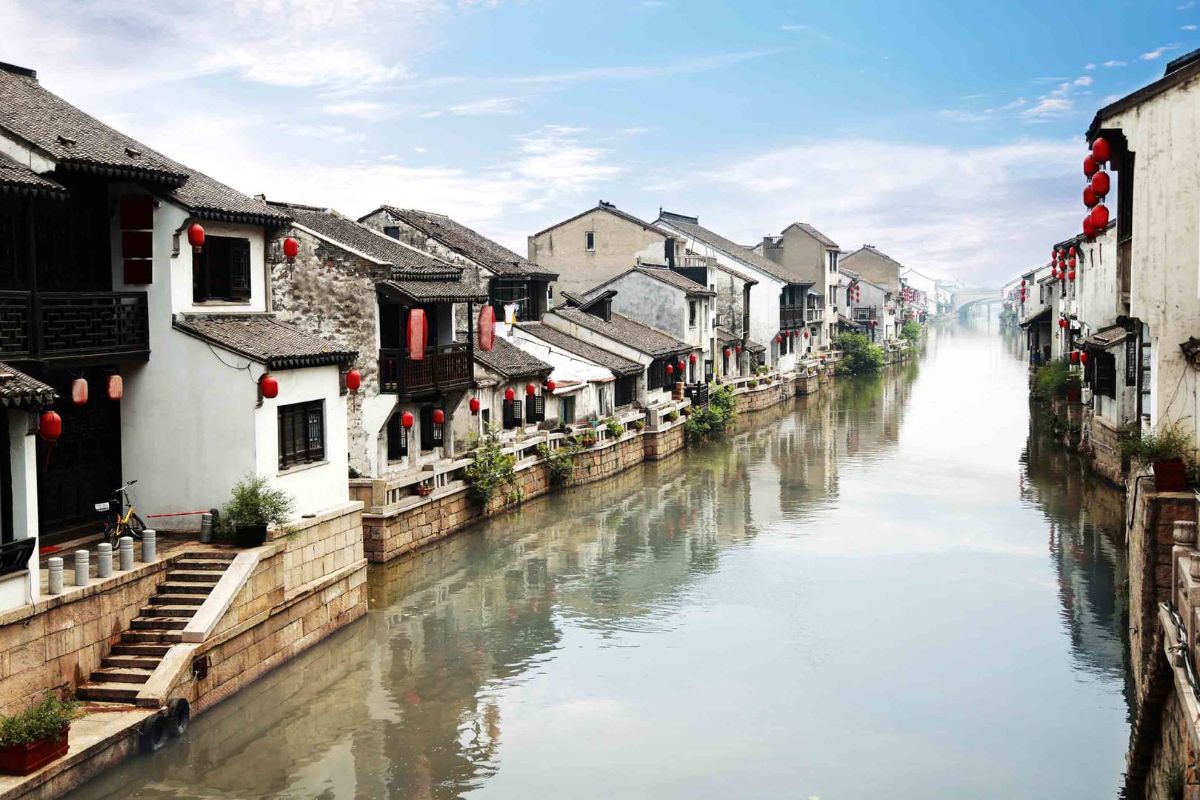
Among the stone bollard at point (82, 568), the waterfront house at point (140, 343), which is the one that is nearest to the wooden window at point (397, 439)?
the waterfront house at point (140, 343)

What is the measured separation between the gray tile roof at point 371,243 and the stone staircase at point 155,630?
11792mm

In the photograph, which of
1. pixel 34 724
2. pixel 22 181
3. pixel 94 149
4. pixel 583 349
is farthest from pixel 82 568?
pixel 583 349

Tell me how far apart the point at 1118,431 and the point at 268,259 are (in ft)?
76.2

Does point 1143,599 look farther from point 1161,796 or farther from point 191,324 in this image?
point 191,324

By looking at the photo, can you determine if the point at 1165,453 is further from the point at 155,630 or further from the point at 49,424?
the point at 49,424

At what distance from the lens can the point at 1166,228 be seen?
18156 mm

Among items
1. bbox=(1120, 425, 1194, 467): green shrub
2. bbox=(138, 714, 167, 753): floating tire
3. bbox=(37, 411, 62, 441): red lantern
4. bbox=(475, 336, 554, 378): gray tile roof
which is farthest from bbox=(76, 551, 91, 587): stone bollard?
bbox=(475, 336, 554, 378): gray tile roof

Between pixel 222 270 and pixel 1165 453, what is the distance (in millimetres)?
15413

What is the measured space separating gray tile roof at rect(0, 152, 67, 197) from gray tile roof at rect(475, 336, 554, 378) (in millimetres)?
18193

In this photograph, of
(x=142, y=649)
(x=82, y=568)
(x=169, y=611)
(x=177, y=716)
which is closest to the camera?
(x=177, y=716)

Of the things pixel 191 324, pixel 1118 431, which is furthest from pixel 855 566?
pixel 191 324

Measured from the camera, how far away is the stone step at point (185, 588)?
16875 millimetres

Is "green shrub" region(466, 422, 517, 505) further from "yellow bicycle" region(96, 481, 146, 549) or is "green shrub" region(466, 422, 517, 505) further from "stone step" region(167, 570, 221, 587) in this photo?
"stone step" region(167, 570, 221, 587)

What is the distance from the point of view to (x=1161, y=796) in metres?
12.9
